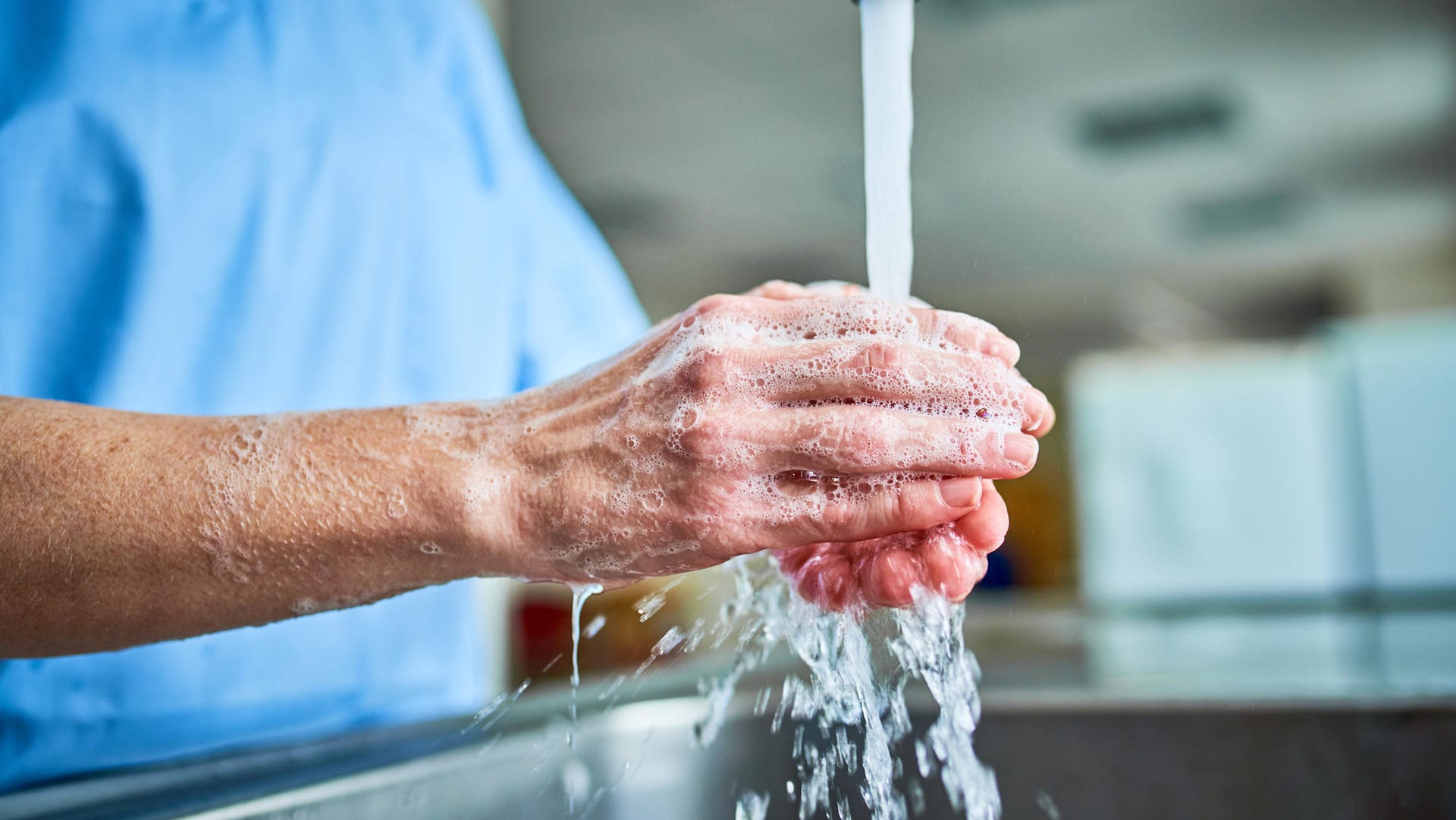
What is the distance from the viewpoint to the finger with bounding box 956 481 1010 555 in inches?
15.2

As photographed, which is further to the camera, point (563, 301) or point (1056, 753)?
point (563, 301)

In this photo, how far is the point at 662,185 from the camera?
11.7ft

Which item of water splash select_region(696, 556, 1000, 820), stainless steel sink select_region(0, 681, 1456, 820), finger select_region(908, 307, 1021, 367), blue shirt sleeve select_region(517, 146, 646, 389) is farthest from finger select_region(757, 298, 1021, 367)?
blue shirt sleeve select_region(517, 146, 646, 389)

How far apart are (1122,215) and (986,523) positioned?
4626 millimetres

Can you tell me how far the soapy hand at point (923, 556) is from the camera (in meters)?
0.39

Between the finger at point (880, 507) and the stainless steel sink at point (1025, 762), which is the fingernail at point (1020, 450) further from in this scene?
the stainless steel sink at point (1025, 762)

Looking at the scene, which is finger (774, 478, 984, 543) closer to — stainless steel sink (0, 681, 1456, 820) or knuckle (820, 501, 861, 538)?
knuckle (820, 501, 861, 538)

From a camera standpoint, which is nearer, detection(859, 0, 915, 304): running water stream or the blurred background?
detection(859, 0, 915, 304): running water stream

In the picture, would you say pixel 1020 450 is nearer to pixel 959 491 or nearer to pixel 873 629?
pixel 959 491

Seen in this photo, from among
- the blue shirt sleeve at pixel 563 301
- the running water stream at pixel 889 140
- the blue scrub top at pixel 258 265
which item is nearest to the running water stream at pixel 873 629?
the running water stream at pixel 889 140

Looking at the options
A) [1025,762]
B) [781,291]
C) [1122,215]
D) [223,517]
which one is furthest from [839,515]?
[1122,215]

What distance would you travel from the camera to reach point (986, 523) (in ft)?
1.27

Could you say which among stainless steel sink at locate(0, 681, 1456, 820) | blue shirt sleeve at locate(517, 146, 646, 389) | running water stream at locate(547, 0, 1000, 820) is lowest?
stainless steel sink at locate(0, 681, 1456, 820)

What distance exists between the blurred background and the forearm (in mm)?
224
